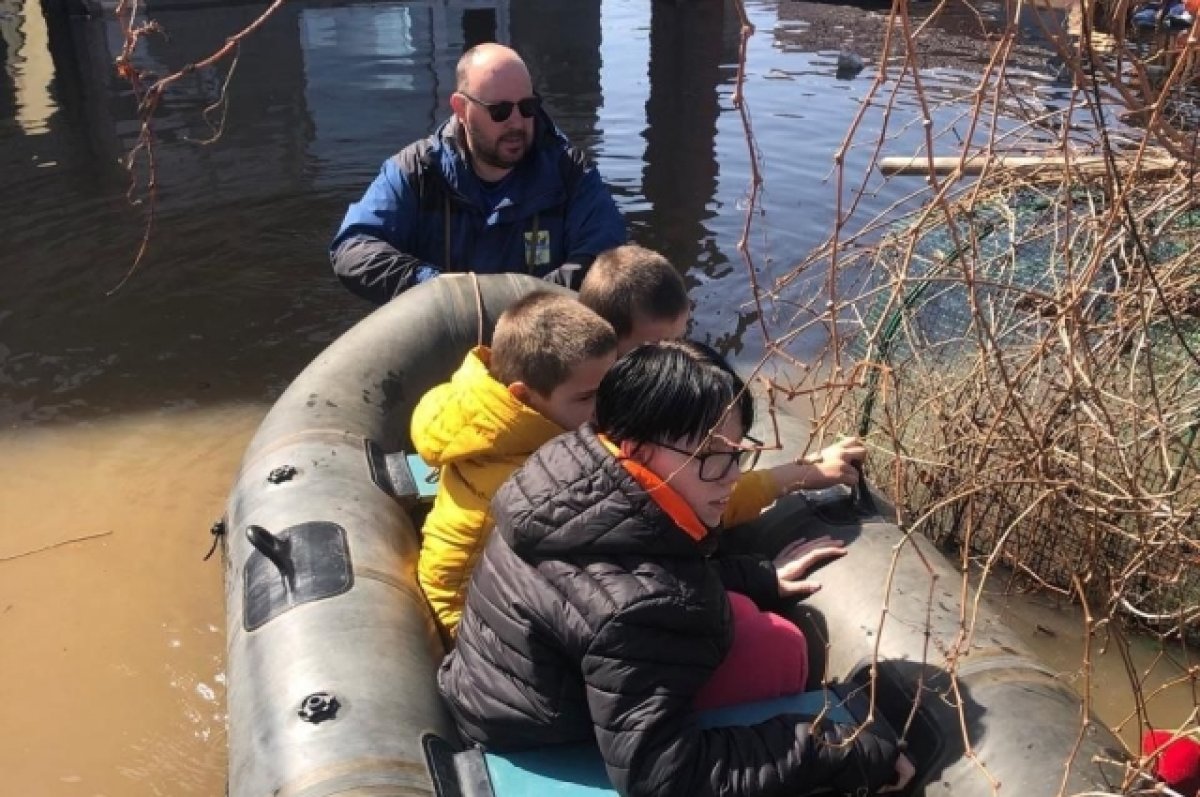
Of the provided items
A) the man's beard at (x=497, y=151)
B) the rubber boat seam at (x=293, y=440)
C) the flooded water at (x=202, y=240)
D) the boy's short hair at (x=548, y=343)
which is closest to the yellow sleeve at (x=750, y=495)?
the boy's short hair at (x=548, y=343)

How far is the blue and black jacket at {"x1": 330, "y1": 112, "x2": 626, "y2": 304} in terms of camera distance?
4.14m

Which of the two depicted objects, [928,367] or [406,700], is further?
[928,367]

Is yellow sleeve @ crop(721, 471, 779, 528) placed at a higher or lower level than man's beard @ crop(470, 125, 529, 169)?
lower

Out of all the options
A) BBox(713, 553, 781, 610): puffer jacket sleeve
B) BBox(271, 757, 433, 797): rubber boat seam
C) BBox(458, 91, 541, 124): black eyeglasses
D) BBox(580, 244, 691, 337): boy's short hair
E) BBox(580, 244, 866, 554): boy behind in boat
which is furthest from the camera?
BBox(458, 91, 541, 124): black eyeglasses

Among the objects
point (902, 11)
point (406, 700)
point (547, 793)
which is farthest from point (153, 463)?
point (902, 11)

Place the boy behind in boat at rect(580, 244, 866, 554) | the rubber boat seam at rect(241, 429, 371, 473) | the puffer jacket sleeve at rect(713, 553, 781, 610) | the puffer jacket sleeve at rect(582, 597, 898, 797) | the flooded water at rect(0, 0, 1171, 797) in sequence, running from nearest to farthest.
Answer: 1. the puffer jacket sleeve at rect(582, 597, 898, 797)
2. the puffer jacket sleeve at rect(713, 553, 781, 610)
3. the boy behind in boat at rect(580, 244, 866, 554)
4. the rubber boat seam at rect(241, 429, 371, 473)
5. the flooded water at rect(0, 0, 1171, 797)

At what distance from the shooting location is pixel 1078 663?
379 cm

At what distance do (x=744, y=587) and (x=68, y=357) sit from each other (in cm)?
435

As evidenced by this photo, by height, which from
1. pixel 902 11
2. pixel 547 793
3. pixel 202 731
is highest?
pixel 902 11

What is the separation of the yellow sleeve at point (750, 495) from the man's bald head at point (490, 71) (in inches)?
75.0

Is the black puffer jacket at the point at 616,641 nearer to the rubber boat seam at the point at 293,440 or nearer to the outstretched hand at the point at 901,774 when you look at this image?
the outstretched hand at the point at 901,774

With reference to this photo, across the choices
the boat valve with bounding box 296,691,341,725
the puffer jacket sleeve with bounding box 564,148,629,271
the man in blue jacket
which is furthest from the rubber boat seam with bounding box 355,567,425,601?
the puffer jacket sleeve with bounding box 564,148,629,271

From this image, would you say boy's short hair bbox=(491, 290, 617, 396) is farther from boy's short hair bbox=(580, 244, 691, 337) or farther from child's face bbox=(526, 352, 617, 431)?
boy's short hair bbox=(580, 244, 691, 337)

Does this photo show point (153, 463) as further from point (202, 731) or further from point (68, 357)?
→ point (202, 731)
